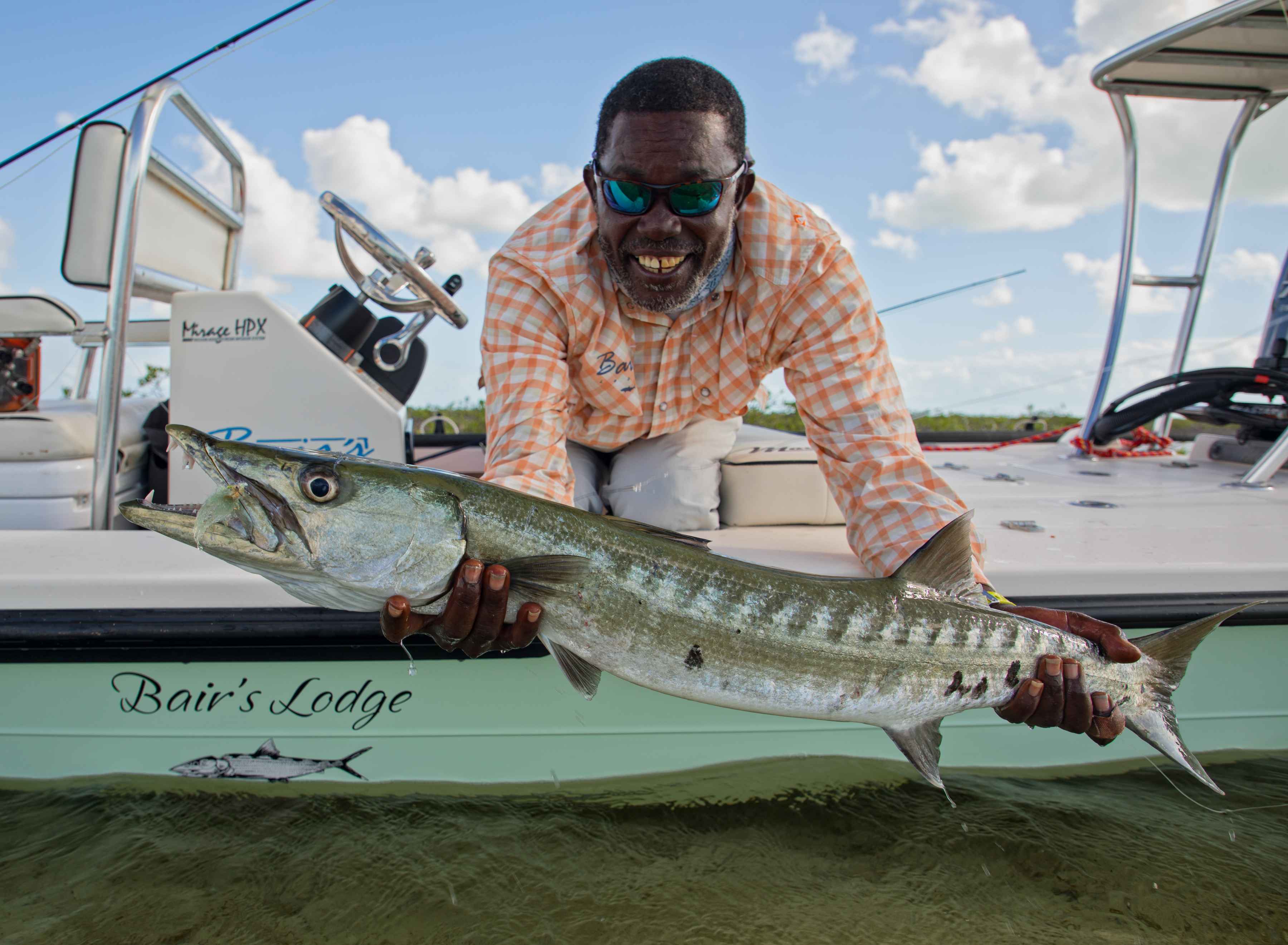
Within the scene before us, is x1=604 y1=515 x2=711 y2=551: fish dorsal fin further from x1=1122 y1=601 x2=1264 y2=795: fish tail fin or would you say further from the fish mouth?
x1=1122 y1=601 x2=1264 y2=795: fish tail fin

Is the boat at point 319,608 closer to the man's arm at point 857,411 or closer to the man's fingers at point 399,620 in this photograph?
the man's arm at point 857,411

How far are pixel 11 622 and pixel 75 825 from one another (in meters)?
0.65

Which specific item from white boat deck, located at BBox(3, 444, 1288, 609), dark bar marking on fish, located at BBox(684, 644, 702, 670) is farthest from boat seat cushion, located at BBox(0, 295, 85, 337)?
dark bar marking on fish, located at BBox(684, 644, 702, 670)

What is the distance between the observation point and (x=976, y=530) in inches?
116

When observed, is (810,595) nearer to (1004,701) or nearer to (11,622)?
(1004,701)

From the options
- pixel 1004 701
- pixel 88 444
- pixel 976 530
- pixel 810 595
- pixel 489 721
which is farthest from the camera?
pixel 88 444

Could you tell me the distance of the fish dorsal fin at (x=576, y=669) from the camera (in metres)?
1.82

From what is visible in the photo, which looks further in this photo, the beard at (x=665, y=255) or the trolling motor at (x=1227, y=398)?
the trolling motor at (x=1227, y=398)

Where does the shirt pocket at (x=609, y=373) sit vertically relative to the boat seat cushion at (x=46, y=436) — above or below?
above

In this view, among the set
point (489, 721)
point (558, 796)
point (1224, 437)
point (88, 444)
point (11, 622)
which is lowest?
point (558, 796)

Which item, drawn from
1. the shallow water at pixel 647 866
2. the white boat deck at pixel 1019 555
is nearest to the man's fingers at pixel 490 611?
the shallow water at pixel 647 866

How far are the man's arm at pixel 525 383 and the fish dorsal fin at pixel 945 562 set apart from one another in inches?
40.9

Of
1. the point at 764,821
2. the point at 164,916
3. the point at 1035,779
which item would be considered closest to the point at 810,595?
the point at 764,821

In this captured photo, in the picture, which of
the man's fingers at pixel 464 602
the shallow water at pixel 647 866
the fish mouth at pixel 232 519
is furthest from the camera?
the shallow water at pixel 647 866
